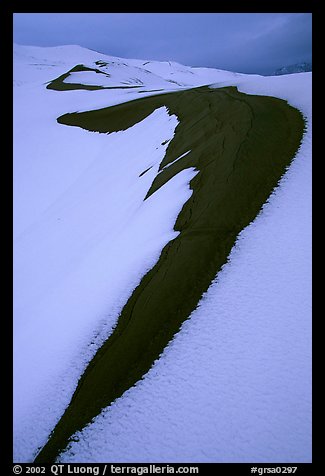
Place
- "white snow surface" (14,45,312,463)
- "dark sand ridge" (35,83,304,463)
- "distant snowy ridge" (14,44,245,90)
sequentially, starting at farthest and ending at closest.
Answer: "distant snowy ridge" (14,44,245,90), "dark sand ridge" (35,83,304,463), "white snow surface" (14,45,312,463)

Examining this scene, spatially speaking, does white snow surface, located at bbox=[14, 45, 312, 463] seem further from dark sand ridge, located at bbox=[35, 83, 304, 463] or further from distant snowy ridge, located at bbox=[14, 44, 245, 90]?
distant snowy ridge, located at bbox=[14, 44, 245, 90]

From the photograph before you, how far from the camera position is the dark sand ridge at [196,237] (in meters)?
3.98

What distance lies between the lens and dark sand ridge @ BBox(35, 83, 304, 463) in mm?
3977

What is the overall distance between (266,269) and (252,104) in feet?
23.3

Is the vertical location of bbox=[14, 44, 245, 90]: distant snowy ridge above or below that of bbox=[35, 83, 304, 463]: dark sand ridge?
above

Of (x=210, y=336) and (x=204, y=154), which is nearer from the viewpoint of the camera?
(x=210, y=336)

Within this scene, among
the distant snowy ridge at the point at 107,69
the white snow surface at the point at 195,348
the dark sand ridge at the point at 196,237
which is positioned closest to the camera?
the white snow surface at the point at 195,348

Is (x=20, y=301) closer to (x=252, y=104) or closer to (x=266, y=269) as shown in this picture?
(x=266, y=269)

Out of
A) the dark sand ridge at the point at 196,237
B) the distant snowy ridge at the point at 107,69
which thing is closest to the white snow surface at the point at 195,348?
the dark sand ridge at the point at 196,237

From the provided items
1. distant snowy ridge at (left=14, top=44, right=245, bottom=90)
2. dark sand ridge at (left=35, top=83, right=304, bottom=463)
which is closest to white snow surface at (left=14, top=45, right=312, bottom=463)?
dark sand ridge at (left=35, top=83, right=304, bottom=463)

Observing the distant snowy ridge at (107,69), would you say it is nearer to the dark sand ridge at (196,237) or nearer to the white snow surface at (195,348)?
the dark sand ridge at (196,237)

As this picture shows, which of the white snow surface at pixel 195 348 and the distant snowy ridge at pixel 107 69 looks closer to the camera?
the white snow surface at pixel 195 348

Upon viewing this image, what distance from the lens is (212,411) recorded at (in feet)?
11.0
